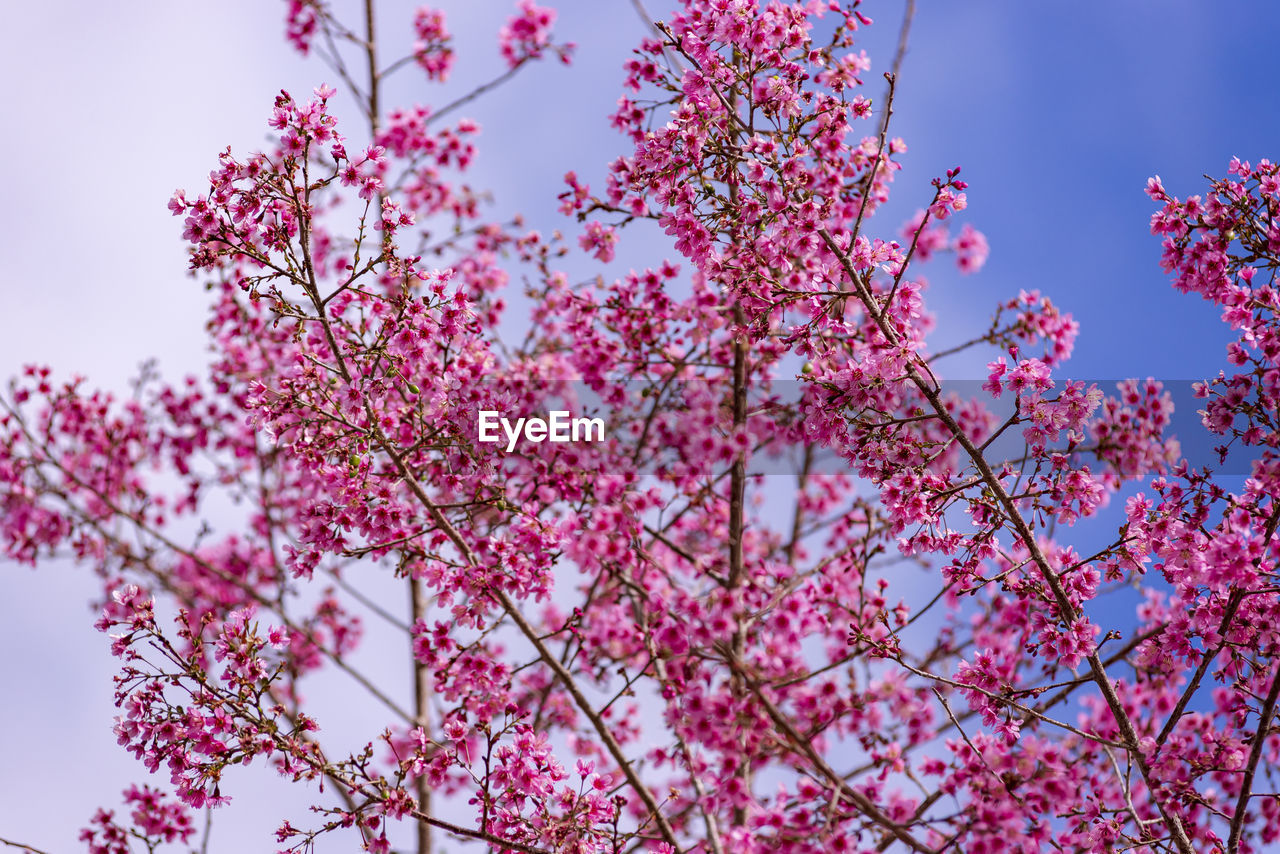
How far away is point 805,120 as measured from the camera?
18.9 ft

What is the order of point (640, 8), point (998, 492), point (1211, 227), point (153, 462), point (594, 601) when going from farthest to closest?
point (153, 462) → point (594, 601) → point (640, 8) → point (1211, 227) → point (998, 492)

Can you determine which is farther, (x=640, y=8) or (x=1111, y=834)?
(x=640, y=8)

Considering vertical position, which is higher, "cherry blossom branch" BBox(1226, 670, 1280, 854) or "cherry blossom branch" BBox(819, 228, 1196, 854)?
"cherry blossom branch" BBox(819, 228, 1196, 854)

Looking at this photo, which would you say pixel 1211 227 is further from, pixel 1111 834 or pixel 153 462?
pixel 153 462

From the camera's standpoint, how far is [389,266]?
531cm

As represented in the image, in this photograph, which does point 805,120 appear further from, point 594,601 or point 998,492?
point 594,601

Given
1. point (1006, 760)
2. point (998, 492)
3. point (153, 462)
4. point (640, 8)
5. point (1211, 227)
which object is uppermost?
point (153, 462)

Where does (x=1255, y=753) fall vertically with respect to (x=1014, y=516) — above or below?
below

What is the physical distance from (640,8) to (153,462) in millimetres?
8253

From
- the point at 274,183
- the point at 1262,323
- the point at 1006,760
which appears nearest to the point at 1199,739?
the point at 1006,760

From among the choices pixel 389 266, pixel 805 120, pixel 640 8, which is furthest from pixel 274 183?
pixel 805 120

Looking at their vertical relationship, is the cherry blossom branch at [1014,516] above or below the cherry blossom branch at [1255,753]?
above

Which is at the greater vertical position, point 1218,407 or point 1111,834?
point 1218,407

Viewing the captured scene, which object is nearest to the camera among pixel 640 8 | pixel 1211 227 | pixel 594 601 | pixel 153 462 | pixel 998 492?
pixel 998 492
